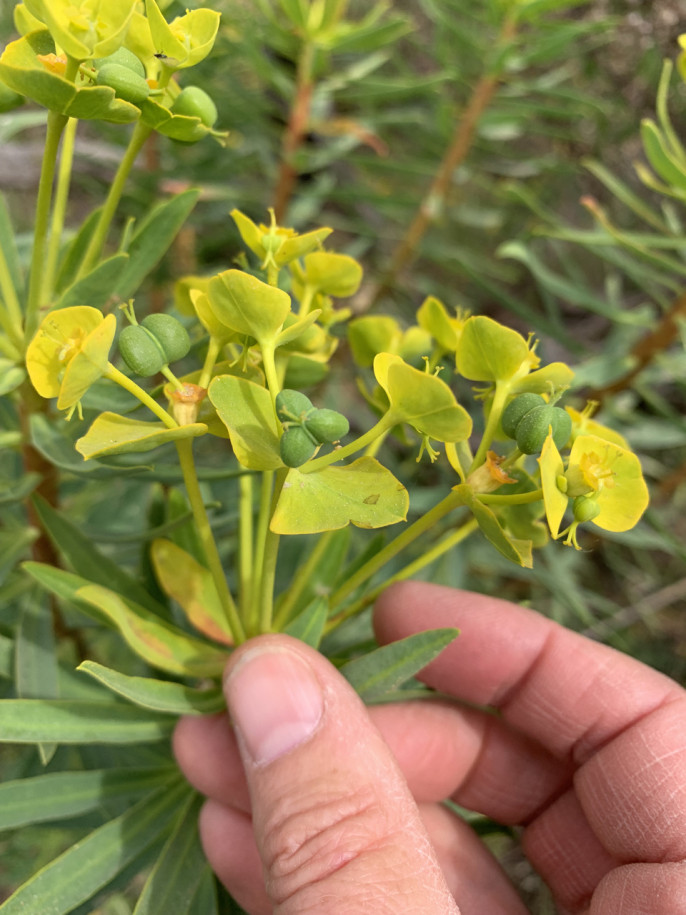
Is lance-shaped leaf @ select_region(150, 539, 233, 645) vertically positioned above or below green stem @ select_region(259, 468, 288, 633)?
Answer: below

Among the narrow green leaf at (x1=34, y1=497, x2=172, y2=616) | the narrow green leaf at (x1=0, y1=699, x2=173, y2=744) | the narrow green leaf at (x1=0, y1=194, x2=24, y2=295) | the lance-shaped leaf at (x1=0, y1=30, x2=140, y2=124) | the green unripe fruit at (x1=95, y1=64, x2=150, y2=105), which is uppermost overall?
the green unripe fruit at (x1=95, y1=64, x2=150, y2=105)

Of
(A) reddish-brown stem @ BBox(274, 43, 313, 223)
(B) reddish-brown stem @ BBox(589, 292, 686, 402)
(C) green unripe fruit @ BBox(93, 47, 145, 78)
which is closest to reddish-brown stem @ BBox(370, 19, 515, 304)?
(A) reddish-brown stem @ BBox(274, 43, 313, 223)

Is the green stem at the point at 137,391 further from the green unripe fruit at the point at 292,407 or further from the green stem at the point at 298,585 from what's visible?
the green stem at the point at 298,585

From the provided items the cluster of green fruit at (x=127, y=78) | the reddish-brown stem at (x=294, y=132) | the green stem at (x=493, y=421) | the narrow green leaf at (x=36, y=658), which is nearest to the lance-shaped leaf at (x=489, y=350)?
the green stem at (x=493, y=421)

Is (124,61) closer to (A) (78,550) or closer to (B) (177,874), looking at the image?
(A) (78,550)

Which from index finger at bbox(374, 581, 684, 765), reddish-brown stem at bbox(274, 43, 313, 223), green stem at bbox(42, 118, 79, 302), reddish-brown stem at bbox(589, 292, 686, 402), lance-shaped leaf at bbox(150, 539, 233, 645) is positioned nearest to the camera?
green stem at bbox(42, 118, 79, 302)

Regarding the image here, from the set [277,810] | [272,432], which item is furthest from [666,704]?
[272,432]

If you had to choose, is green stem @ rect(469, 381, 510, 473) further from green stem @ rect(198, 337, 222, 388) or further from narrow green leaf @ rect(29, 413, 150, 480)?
narrow green leaf @ rect(29, 413, 150, 480)
